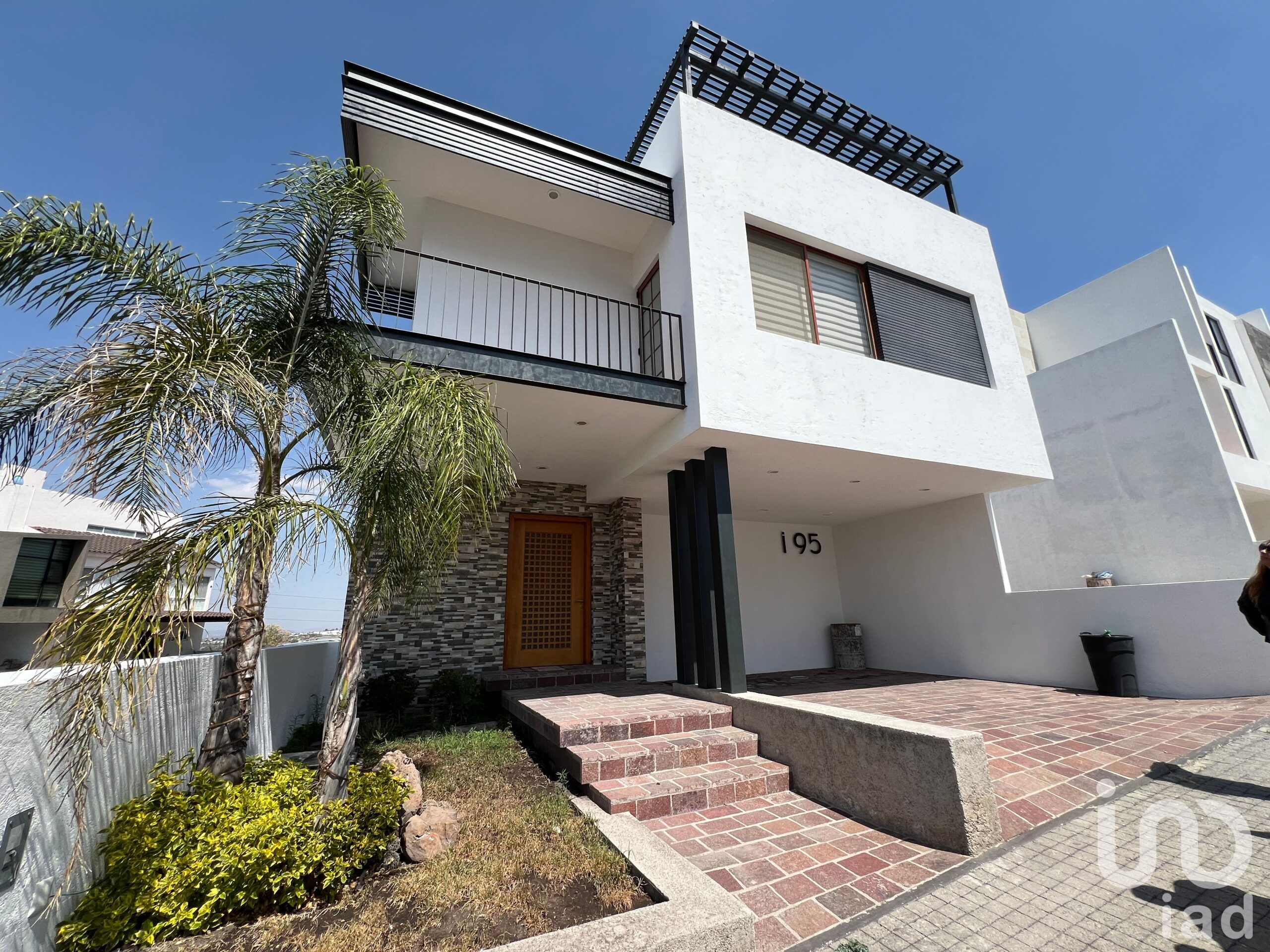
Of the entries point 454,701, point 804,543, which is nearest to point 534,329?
point 454,701

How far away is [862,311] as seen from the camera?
6652 mm

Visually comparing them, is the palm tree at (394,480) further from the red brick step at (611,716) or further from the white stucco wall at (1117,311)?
the white stucco wall at (1117,311)

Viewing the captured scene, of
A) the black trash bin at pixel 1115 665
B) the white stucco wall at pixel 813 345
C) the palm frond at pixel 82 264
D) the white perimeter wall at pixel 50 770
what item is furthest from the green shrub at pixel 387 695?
the black trash bin at pixel 1115 665

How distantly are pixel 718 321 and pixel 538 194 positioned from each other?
9.63 feet

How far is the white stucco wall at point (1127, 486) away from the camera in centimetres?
847

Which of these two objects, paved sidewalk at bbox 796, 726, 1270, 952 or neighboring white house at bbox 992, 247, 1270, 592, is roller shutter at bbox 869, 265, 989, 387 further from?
paved sidewalk at bbox 796, 726, 1270, 952

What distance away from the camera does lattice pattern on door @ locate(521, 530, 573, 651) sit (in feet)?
24.3

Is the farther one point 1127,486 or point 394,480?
point 1127,486

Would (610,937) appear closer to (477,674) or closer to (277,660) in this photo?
(277,660)

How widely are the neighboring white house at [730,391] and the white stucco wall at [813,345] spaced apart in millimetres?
36

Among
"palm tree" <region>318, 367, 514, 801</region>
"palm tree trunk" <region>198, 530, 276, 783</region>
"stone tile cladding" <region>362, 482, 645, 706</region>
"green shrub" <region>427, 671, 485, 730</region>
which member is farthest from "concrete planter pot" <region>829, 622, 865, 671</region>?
"palm tree trunk" <region>198, 530, 276, 783</region>

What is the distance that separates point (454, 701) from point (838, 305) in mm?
7040

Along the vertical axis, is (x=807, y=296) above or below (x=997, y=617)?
above

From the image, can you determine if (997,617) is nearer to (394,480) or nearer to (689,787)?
(689,787)
